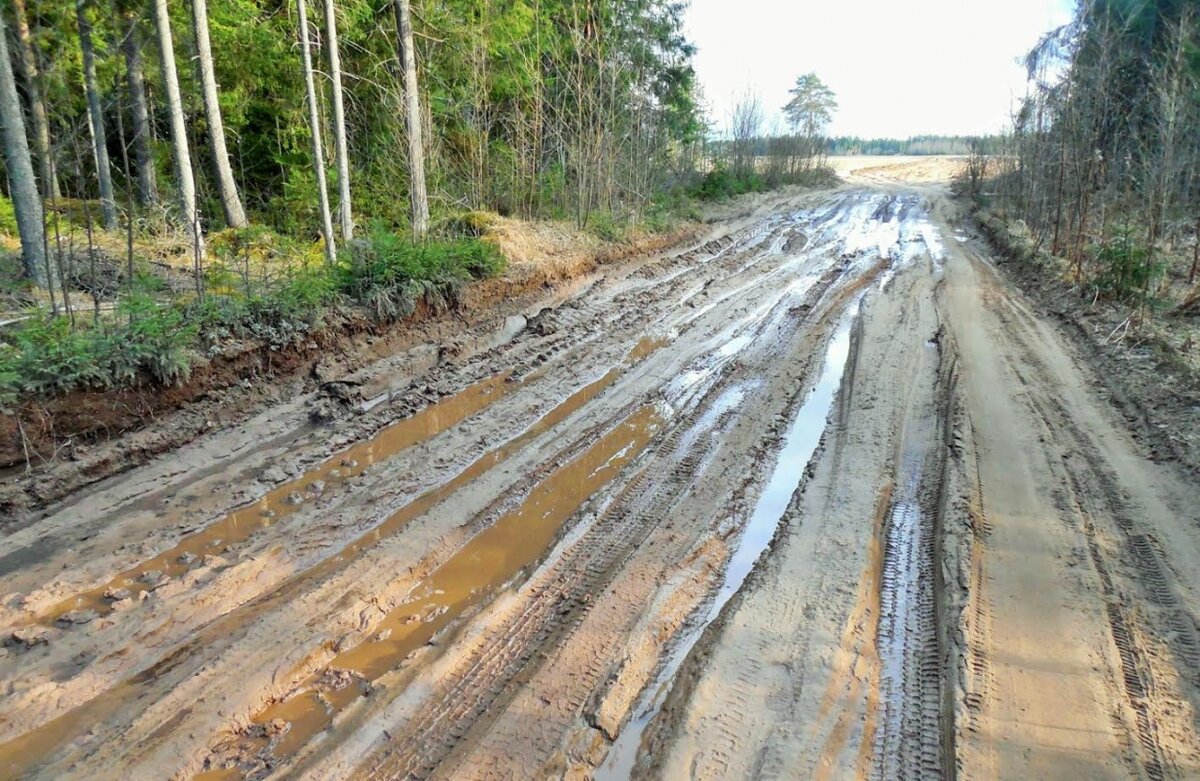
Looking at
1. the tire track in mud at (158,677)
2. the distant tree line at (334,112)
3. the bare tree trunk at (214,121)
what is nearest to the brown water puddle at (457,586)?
the tire track in mud at (158,677)

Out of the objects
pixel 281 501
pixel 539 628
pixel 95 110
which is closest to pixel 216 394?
pixel 281 501

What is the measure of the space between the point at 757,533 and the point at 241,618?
3.50 metres

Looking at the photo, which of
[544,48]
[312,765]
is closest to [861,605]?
[312,765]

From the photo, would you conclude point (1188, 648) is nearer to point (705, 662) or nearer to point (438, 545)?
point (705, 662)

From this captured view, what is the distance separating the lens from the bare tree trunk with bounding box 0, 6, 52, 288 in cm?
750

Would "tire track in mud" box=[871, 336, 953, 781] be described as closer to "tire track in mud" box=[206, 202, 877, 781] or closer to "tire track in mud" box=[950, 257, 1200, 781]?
"tire track in mud" box=[950, 257, 1200, 781]

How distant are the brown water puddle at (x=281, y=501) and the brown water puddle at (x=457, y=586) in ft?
4.80

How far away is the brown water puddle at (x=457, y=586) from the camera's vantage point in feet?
11.7

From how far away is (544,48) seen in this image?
15383 mm

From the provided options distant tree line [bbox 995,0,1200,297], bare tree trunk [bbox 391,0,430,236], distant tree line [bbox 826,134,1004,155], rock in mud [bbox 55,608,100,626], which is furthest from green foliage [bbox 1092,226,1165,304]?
distant tree line [bbox 826,134,1004,155]

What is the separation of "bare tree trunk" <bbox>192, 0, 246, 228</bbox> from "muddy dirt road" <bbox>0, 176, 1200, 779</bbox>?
251 inches

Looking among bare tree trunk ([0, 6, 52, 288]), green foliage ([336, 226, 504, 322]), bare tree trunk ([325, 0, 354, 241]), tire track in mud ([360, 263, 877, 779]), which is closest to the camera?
tire track in mud ([360, 263, 877, 779])

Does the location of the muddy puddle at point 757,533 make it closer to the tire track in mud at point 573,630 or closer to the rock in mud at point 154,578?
the tire track in mud at point 573,630

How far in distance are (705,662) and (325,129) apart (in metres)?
12.3
